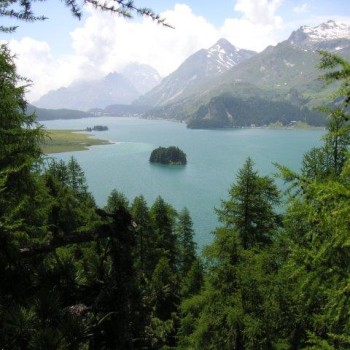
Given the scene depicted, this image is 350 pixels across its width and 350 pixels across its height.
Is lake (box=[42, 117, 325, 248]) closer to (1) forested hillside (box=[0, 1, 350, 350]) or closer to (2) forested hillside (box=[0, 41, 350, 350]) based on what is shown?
(2) forested hillside (box=[0, 41, 350, 350])

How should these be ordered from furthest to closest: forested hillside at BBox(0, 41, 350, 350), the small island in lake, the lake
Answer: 1. the small island in lake
2. the lake
3. forested hillside at BBox(0, 41, 350, 350)

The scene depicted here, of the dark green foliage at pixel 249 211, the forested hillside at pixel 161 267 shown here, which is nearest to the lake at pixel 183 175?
the dark green foliage at pixel 249 211

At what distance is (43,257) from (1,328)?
1.33m

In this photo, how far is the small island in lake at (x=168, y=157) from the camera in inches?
5098

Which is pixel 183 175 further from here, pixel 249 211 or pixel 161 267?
pixel 249 211

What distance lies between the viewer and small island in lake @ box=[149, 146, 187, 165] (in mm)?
129500

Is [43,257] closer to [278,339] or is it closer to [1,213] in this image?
[1,213]

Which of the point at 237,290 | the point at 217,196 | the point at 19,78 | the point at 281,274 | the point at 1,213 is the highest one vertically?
the point at 19,78

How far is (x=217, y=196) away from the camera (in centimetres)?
7838

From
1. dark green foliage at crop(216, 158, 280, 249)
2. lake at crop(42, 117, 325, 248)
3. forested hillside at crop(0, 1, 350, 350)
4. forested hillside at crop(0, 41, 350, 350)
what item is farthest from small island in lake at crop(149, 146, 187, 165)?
dark green foliage at crop(216, 158, 280, 249)

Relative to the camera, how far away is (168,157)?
429 ft

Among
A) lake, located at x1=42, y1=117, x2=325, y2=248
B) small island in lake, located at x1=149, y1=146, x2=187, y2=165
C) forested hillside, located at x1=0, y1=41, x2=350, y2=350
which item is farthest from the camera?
small island in lake, located at x1=149, y1=146, x2=187, y2=165

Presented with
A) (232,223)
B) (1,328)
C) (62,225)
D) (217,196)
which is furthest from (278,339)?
(217,196)

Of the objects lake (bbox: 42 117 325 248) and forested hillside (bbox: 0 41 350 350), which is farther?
lake (bbox: 42 117 325 248)
